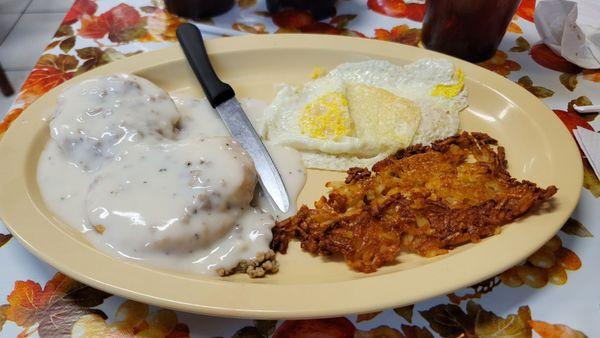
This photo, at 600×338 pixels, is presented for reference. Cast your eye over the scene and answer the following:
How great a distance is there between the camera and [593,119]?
1866mm

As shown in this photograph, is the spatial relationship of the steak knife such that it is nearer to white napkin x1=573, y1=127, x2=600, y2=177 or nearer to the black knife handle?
the black knife handle

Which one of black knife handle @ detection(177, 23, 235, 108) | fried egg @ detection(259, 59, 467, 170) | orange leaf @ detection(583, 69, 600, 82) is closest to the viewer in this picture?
fried egg @ detection(259, 59, 467, 170)

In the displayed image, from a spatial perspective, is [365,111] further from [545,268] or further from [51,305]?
[51,305]

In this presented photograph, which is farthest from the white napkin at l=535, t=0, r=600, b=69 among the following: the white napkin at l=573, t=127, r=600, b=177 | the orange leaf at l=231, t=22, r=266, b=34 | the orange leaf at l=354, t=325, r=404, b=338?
the orange leaf at l=354, t=325, r=404, b=338

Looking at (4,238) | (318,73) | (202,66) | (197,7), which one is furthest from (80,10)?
(4,238)

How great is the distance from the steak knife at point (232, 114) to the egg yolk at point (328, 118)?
7.9 inches

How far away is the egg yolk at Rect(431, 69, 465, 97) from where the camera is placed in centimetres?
184

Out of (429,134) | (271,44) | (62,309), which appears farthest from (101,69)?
(429,134)

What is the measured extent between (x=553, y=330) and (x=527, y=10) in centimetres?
192

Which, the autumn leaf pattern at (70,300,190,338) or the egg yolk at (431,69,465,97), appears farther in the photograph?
the egg yolk at (431,69,465,97)

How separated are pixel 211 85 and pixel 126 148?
0.45 m

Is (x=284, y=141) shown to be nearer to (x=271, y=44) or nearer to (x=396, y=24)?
(x=271, y=44)

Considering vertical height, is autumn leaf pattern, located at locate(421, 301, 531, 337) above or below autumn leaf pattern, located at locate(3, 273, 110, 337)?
above

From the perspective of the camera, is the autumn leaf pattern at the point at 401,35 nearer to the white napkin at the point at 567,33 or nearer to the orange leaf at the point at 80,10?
the white napkin at the point at 567,33
